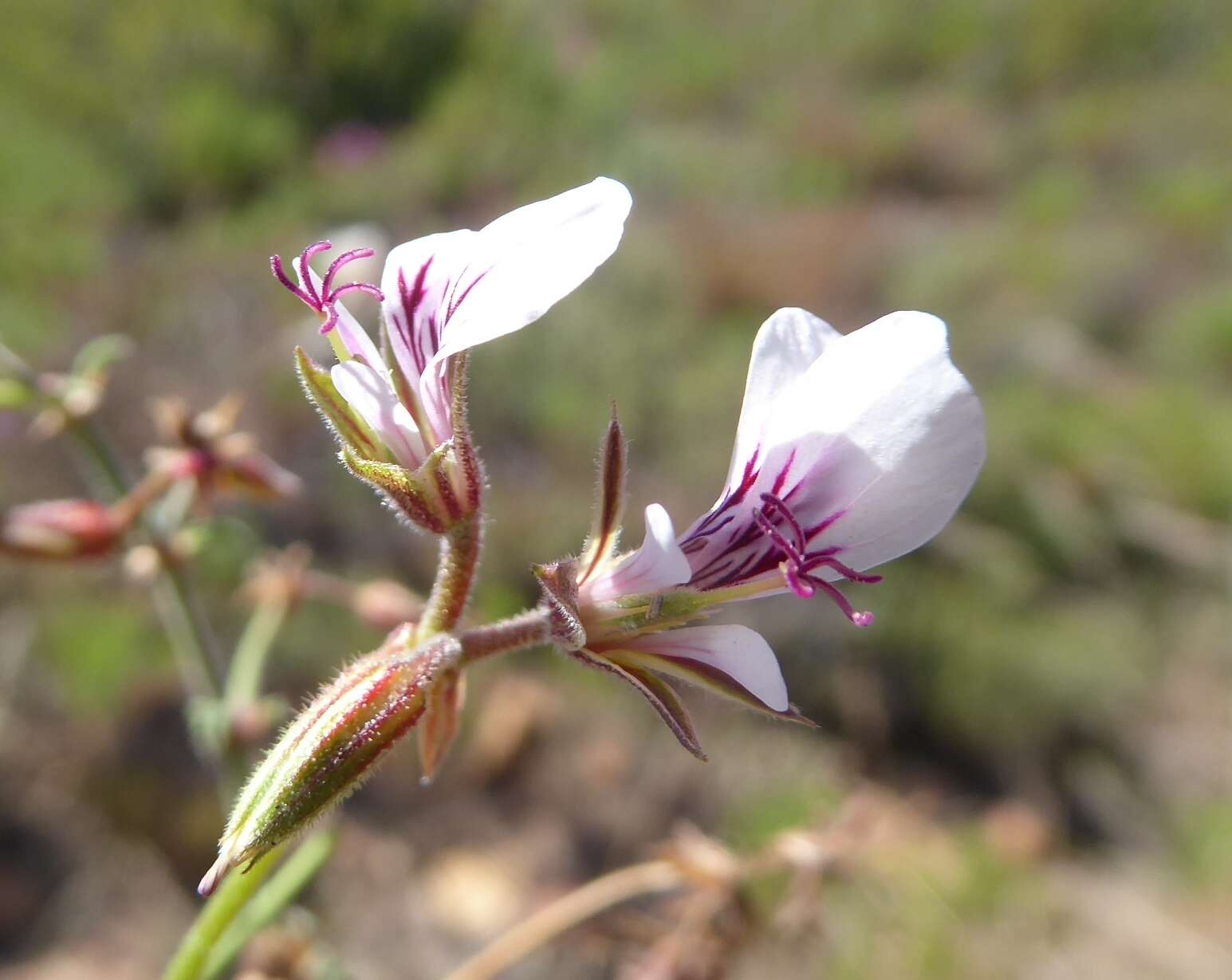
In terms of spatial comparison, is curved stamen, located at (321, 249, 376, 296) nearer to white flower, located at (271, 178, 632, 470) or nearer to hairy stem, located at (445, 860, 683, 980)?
white flower, located at (271, 178, 632, 470)

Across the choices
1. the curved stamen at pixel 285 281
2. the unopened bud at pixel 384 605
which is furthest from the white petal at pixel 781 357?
the unopened bud at pixel 384 605

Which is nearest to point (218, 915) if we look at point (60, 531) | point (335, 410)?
point (335, 410)

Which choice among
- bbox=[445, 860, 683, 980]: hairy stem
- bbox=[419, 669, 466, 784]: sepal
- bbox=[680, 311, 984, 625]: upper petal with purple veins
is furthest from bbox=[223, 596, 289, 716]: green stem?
bbox=[680, 311, 984, 625]: upper petal with purple veins

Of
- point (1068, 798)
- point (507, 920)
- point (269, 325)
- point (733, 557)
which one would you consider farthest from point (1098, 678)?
point (269, 325)

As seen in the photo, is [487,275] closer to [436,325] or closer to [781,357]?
[436,325]

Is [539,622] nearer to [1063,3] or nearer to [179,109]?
[179,109]

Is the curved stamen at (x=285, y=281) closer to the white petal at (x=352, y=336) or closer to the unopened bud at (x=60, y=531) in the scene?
the white petal at (x=352, y=336)
